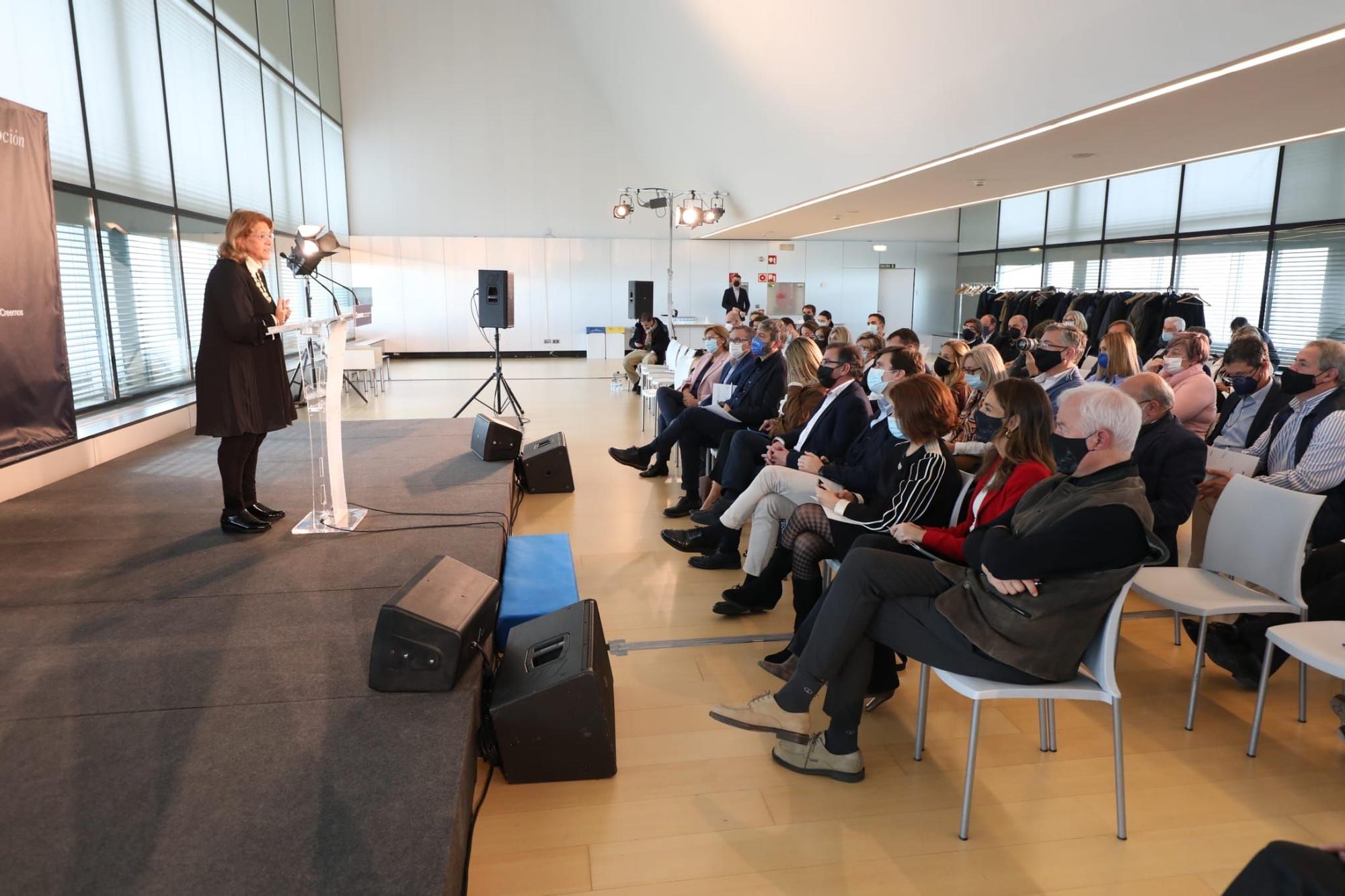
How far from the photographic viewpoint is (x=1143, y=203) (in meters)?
10.5

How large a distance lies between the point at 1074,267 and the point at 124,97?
1175 centimetres

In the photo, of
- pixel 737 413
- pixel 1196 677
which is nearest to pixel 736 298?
pixel 737 413

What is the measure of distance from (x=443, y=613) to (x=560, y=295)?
1431cm

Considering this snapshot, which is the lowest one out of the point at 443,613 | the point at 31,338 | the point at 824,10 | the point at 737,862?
the point at 737,862

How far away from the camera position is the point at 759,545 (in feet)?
11.7

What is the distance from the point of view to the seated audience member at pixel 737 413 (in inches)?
205

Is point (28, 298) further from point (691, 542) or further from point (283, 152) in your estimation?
point (283, 152)

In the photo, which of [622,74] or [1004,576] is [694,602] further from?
[622,74]

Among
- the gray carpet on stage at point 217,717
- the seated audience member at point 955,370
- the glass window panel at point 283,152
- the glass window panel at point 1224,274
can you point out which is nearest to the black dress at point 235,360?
the gray carpet on stage at point 217,717

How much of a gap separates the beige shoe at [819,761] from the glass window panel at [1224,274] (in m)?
8.75

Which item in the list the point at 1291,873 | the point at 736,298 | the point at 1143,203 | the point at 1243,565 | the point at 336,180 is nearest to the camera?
the point at 1291,873

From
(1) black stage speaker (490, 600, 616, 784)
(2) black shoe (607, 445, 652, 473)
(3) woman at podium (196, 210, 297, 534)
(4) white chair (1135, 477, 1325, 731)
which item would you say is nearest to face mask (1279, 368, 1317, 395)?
(4) white chair (1135, 477, 1325, 731)

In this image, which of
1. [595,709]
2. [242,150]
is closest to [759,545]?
[595,709]

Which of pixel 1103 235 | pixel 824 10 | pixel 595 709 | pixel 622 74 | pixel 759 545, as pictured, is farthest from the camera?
pixel 622 74
